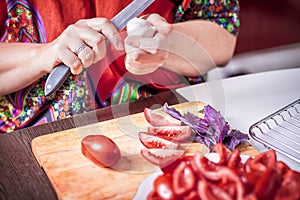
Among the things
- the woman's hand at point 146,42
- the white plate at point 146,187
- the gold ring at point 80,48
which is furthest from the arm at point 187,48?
the white plate at point 146,187

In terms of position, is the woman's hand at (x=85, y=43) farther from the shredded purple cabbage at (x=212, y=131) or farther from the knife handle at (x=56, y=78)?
the shredded purple cabbage at (x=212, y=131)

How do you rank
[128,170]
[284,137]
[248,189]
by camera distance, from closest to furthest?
[248,189], [128,170], [284,137]

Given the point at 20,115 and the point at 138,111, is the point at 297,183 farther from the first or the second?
the point at 20,115

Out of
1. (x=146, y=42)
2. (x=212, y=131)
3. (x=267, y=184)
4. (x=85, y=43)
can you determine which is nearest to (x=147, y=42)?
(x=146, y=42)

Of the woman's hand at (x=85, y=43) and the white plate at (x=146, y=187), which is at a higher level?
the woman's hand at (x=85, y=43)

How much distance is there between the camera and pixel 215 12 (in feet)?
4.60

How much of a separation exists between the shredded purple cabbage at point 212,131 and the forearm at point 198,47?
0.92 feet

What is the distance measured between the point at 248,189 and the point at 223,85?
24.9 inches

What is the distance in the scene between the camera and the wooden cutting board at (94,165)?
86cm

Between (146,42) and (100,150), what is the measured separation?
0.89ft

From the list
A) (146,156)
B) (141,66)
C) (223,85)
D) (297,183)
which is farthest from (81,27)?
(297,183)

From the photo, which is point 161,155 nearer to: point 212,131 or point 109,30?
point 212,131

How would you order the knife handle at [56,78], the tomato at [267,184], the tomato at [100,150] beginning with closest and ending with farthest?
1. the tomato at [267,184]
2. the tomato at [100,150]
3. the knife handle at [56,78]

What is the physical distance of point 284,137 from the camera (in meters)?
1.04
